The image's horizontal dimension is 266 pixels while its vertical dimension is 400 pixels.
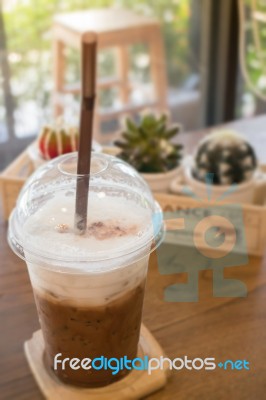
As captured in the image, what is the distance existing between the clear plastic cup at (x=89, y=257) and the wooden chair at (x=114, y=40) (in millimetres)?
1436

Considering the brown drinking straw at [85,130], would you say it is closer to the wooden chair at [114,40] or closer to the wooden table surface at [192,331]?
the wooden table surface at [192,331]

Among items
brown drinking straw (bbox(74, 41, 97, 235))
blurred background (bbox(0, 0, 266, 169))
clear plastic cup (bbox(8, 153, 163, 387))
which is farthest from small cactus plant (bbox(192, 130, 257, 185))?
blurred background (bbox(0, 0, 266, 169))

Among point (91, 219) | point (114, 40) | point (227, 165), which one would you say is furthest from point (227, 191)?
point (114, 40)

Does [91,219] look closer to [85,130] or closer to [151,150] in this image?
[85,130]

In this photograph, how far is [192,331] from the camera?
890mm

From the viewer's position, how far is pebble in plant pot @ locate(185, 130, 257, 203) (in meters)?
1.05

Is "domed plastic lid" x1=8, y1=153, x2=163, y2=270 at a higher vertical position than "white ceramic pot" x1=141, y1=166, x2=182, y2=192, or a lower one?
higher

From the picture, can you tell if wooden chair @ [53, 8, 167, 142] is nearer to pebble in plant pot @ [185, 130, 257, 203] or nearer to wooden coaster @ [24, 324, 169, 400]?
pebble in plant pot @ [185, 130, 257, 203]

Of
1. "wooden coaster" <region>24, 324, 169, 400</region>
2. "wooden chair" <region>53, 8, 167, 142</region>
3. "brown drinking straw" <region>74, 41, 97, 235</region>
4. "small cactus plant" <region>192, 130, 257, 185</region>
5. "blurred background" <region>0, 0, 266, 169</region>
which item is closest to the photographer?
"brown drinking straw" <region>74, 41, 97, 235</region>

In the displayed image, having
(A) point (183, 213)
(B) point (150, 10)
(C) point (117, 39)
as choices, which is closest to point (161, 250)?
(A) point (183, 213)

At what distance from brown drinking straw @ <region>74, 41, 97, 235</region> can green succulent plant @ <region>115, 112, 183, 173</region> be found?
374mm

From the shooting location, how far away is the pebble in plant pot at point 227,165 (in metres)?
1.05

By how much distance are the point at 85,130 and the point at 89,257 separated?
15 centimetres

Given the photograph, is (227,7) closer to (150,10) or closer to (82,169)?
(150,10)
